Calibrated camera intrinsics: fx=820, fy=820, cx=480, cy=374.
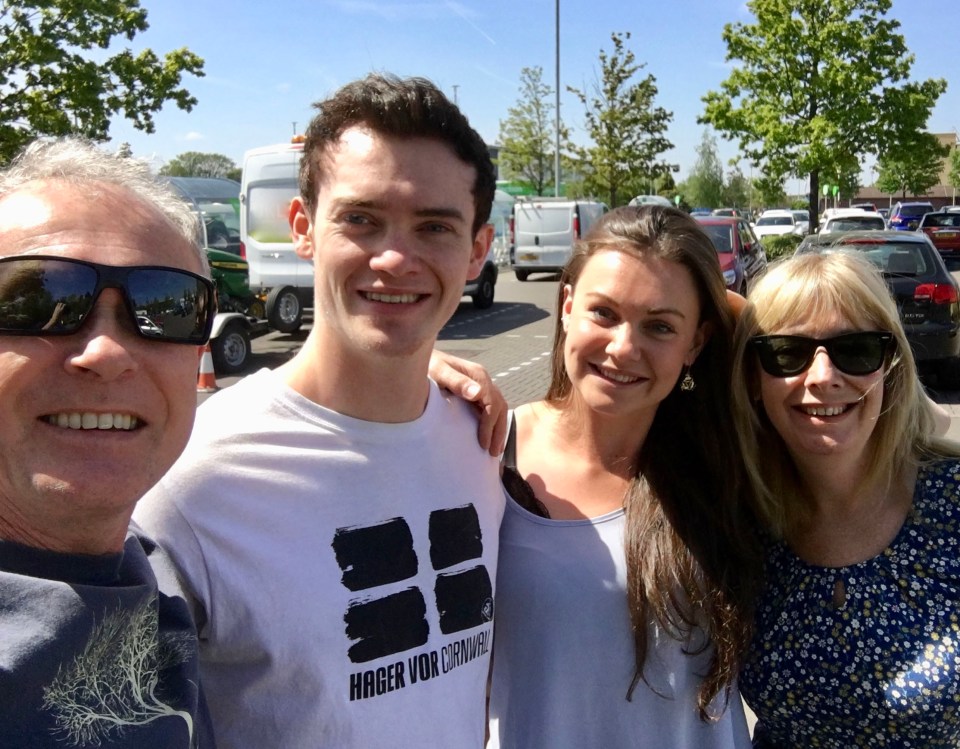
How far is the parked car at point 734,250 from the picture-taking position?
46.0 ft

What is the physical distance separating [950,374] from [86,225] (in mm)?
10015

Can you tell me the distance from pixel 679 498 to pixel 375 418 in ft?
2.81

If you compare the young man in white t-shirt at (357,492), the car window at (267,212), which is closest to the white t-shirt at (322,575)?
the young man in white t-shirt at (357,492)

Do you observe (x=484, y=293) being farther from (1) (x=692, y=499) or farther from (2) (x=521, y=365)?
(1) (x=692, y=499)

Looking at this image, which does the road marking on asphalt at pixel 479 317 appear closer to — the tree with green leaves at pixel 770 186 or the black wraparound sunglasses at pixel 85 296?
the tree with green leaves at pixel 770 186

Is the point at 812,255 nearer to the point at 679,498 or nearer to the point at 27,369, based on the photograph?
the point at 679,498

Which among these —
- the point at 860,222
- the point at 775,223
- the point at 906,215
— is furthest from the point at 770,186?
the point at 775,223

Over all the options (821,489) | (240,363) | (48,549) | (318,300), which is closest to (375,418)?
(318,300)

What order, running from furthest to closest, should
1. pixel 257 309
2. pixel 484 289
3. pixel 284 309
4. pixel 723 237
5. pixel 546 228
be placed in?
pixel 546 228 < pixel 484 289 < pixel 723 237 < pixel 284 309 < pixel 257 309

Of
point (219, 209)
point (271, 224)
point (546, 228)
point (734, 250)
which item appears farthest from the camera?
point (546, 228)

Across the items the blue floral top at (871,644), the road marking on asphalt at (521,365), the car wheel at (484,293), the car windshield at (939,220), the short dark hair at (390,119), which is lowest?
the road marking on asphalt at (521,365)

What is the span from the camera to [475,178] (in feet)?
6.28

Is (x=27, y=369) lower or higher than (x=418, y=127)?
lower

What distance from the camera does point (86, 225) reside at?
122cm
